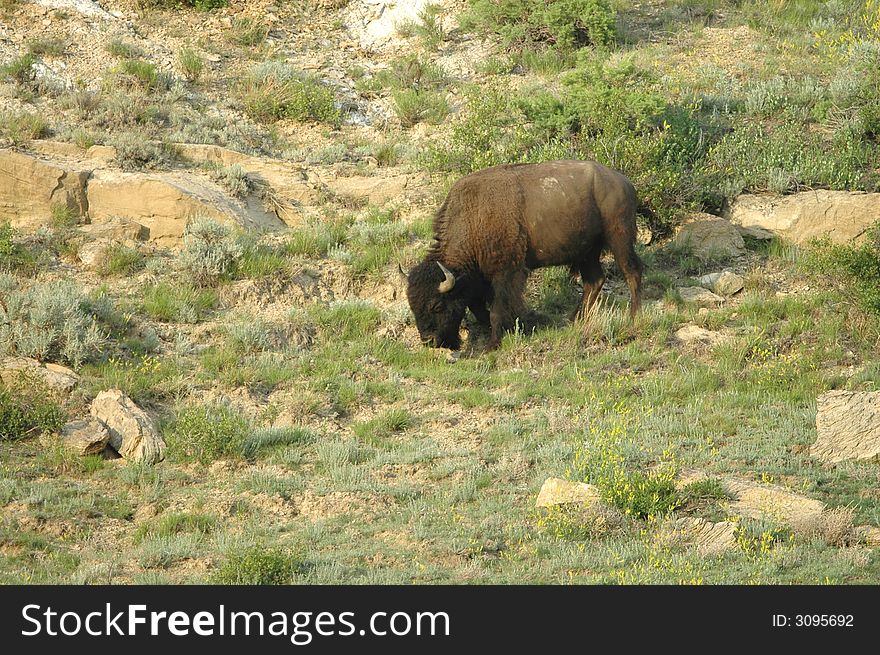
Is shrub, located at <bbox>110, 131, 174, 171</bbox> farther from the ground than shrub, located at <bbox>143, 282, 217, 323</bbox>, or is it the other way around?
shrub, located at <bbox>110, 131, 174, 171</bbox>

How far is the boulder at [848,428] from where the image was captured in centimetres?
954

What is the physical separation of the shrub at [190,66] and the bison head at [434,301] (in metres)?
8.07

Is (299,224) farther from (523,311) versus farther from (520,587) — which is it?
(520,587)

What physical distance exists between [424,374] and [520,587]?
217 inches

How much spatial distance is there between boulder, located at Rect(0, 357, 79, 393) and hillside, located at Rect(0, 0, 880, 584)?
0.14 ft

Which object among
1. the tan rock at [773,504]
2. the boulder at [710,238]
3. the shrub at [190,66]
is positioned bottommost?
the boulder at [710,238]

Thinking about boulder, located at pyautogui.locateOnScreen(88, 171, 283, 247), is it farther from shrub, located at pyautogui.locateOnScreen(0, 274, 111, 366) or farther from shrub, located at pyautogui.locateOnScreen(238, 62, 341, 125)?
shrub, located at pyautogui.locateOnScreen(238, 62, 341, 125)

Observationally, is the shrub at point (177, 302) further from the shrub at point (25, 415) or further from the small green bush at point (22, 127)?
the small green bush at point (22, 127)

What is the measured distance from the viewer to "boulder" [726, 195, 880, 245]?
49.2 ft

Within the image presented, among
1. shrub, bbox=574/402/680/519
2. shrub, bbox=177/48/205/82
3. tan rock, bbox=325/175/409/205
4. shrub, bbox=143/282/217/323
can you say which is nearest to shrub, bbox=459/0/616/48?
shrub, bbox=177/48/205/82

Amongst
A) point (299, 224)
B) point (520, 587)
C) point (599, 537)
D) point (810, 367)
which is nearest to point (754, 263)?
point (810, 367)

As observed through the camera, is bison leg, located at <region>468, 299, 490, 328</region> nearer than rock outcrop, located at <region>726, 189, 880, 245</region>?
Yes

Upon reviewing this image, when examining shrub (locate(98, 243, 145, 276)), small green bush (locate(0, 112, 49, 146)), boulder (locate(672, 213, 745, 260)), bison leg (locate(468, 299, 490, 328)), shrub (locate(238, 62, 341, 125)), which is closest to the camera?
bison leg (locate(468, 299, 490, 328))

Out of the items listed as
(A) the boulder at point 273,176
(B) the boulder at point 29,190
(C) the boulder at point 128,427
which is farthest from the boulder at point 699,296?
(B) the boulder at point 29,190
